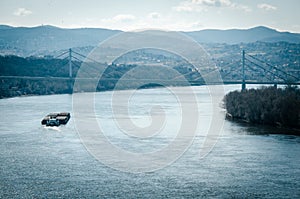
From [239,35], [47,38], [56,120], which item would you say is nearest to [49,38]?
[47,38]

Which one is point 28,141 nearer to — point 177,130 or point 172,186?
point 177,130

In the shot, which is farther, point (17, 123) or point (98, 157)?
point (17, 123)

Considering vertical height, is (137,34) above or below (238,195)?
above

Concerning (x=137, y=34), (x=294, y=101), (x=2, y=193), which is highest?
(x=137, y=34)

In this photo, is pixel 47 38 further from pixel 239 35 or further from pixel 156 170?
pixel 156 170

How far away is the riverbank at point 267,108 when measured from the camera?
832cm

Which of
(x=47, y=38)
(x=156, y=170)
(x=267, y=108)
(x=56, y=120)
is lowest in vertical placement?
(x=156, y=170)

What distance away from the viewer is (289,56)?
1249 inches

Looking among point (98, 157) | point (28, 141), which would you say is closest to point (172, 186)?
point (98, 157)

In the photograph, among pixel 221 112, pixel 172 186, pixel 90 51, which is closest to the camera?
pixel 172 186

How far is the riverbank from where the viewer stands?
832cm

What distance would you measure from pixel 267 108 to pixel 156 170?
14.1 feet

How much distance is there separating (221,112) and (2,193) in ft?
24.4

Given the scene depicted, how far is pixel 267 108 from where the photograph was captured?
29.3 ft
